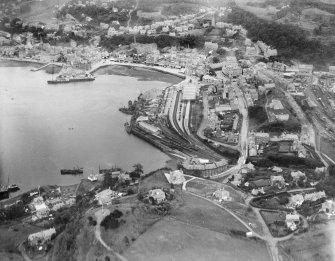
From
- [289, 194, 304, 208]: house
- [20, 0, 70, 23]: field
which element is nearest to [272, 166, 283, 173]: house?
[289, 194, 304, 208]: house

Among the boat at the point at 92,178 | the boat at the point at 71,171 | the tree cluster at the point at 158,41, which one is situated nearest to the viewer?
the boat at the point at 92,178

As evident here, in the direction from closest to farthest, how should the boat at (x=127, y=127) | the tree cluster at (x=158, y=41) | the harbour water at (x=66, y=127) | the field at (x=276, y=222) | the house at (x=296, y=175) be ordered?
the field at (x=276, y=222) → the house at (x=296, y=175) → the harbour water at (x=66, y=127) → the boat at (x=127, y=127) → the tree cluster at (x=158, y=41)

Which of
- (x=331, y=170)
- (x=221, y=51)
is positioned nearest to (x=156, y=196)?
(x=331, y=170)

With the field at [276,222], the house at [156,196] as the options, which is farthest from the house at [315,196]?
the house at [156,196]

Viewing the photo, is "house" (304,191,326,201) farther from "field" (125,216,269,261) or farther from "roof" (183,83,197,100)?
"roof" (183,83,197,100)

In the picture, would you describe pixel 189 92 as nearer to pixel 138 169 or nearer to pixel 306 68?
pixel 306 68

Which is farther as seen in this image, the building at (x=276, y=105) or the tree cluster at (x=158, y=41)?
the tree cluster at (x=158, y=41)

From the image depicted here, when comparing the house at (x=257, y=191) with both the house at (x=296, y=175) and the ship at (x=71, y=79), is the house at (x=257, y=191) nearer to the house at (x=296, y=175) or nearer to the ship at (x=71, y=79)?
the house at (x=296, y=175)
